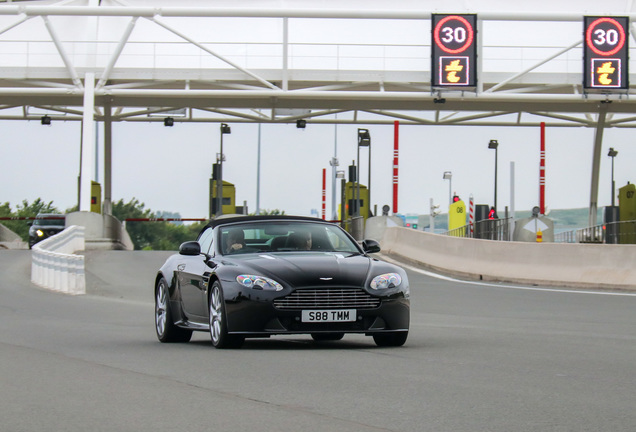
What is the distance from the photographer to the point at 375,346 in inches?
474

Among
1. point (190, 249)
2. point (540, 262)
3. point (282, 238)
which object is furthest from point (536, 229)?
point (190, 249)

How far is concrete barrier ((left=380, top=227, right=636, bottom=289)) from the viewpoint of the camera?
24406 millimetres

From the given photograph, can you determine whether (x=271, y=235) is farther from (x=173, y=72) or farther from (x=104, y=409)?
(x=173, y=72)

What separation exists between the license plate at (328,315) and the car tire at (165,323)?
218 centimetres

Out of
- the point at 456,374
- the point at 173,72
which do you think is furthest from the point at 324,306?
the point at 173,72

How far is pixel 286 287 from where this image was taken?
36.3 feet

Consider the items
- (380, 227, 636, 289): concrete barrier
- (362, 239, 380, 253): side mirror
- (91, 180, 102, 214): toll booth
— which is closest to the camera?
(362, 239, 380, 253): side mirror

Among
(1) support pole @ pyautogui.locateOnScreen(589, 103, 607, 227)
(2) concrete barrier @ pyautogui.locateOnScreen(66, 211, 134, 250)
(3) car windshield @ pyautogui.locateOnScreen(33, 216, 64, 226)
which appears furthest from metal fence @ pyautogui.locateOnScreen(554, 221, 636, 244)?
(3) car windshield @ pyautogui.locateOnScreen(33, 216, 64, 226)

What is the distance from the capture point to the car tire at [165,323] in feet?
41.8

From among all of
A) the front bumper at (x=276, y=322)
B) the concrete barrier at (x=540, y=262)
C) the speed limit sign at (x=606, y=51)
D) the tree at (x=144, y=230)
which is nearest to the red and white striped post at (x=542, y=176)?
the speed limit sign at (x=606, y=51)

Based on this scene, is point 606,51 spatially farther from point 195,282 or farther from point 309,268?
point 309,268

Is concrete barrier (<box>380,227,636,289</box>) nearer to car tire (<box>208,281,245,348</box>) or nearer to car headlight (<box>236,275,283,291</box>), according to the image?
car tire (<box>208,281,245,348</box>)

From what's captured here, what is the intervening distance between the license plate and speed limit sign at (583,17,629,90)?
1193 inches

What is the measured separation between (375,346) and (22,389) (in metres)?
4.43
